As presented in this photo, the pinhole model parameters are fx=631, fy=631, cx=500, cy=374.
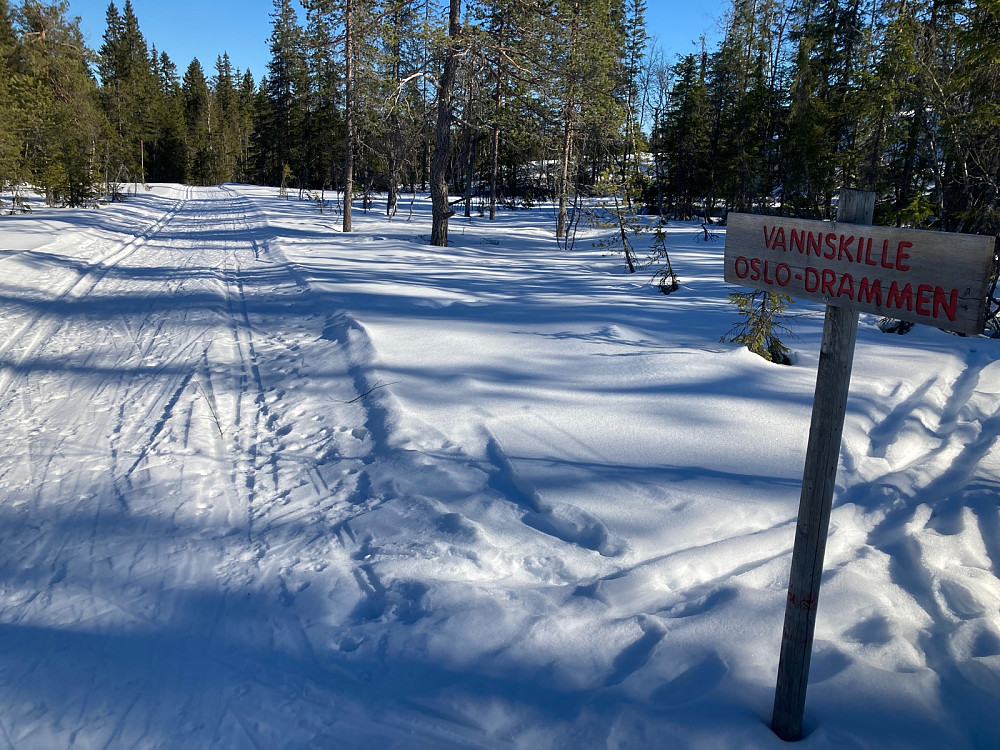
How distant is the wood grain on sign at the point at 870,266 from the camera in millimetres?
1698

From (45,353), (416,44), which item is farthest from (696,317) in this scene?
(416,44)

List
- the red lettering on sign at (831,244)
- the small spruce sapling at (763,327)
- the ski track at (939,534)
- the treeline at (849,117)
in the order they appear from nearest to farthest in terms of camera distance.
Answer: the red lettering on sign at (831,244) < the ski track at (939,534) < the small spruce sapling at (763,327) < the treeline at (849,117)

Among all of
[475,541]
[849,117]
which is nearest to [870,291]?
[475,541]

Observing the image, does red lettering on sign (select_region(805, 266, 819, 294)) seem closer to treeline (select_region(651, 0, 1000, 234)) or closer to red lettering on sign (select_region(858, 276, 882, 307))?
red lettering on sign (select_region(858, 276, 882, 307))

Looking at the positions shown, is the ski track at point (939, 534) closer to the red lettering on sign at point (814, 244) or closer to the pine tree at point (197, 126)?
the red lettering on sign at point (814, 244)

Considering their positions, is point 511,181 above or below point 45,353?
above

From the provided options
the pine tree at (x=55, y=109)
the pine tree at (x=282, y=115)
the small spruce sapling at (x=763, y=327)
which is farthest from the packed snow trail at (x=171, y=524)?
the pine tree at (x=282, y=115)

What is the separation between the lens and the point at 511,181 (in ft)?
136

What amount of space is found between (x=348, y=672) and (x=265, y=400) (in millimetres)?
3701

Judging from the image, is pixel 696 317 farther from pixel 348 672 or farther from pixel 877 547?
pixel 348 672

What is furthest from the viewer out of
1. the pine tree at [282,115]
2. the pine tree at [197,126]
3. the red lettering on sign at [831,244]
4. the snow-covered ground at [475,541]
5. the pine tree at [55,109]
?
the pine tree at [197,126]

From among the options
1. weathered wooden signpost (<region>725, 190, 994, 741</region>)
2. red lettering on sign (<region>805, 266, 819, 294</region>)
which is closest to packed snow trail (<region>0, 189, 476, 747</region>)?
weathered wooden signpost (<region>725, 190, 994, 741</region>)

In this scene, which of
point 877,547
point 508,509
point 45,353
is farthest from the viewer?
point 45,353

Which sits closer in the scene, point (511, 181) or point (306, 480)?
point (306, 480)
